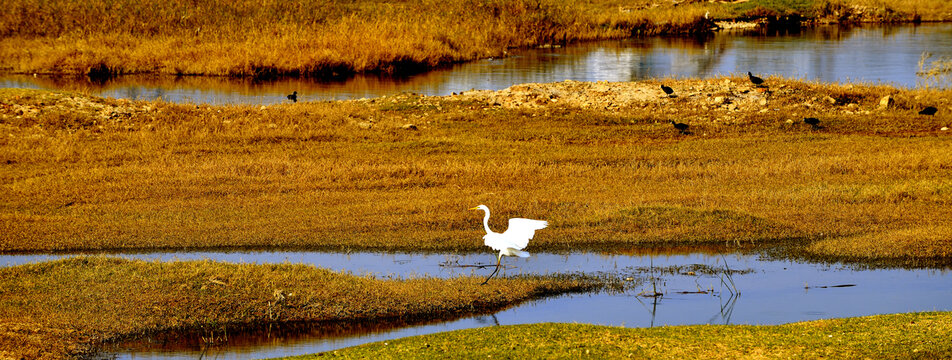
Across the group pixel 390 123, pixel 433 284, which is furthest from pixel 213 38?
pixel 433 284

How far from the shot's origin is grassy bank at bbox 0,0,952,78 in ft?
109

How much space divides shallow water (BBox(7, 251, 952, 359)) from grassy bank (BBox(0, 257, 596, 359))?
0.86ft

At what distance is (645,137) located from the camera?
2022 cm

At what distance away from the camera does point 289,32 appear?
35.8m

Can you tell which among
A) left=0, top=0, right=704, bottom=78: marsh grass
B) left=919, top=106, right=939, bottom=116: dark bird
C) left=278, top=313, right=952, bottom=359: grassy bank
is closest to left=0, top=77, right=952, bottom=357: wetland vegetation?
left=278, top=313, right=952, bottom=359: grassy bank

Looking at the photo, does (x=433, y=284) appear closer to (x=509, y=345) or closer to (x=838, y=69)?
(x=509, y=345)

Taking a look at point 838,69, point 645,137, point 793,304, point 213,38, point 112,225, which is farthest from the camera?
point 213,38

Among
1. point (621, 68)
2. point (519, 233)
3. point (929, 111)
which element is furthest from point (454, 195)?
point (621, 68)

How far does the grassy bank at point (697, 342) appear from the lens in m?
7.61

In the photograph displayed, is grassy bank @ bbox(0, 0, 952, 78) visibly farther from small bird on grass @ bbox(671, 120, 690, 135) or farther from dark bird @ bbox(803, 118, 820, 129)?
dark bird @ bbox(803, 118, 820, 129)

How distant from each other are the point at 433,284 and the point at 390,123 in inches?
439

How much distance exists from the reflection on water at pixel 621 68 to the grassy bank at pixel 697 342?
17056 millimetres

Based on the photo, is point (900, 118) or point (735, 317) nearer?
point (735, 317)

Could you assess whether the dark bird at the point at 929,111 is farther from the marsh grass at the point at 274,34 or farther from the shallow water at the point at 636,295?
the marsh grass at the point at 274,34
